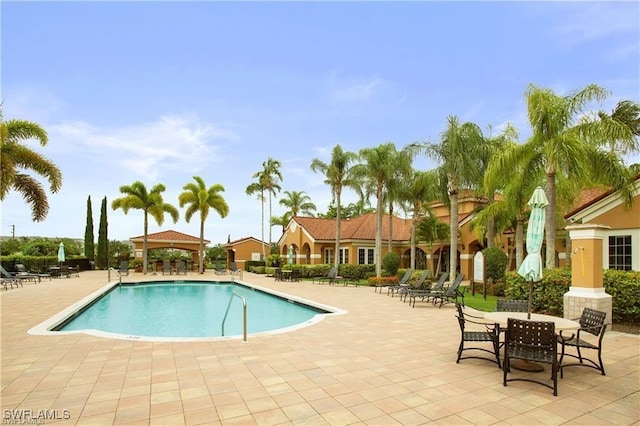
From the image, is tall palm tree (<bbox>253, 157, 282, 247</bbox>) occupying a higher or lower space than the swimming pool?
higher

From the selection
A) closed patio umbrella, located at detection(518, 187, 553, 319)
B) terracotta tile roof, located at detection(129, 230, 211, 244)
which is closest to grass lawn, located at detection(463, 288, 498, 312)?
closed patio umbrella, located at detection(518, 187, 553, 319)

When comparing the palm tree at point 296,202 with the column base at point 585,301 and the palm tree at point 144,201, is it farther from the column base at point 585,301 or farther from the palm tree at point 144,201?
the column base at point 585,301

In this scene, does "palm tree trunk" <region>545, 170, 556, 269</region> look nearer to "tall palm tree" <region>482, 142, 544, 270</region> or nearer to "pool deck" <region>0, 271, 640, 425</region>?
"tall palm tree" <region>482, 142, 544, 270</region>

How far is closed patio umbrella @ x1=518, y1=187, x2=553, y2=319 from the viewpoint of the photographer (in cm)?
711

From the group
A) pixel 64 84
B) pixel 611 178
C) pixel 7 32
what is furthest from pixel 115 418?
pixel 611 178

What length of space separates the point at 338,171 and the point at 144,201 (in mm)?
15724

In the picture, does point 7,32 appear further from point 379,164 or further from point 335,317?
point 379,164

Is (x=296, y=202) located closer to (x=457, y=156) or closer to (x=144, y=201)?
(x=144, y=201)

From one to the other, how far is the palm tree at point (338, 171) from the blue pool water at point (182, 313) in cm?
917

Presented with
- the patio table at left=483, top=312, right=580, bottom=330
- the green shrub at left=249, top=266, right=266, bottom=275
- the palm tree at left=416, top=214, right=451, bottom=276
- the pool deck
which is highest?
the palm tree at left=416, top=214, right=451, bottom=276

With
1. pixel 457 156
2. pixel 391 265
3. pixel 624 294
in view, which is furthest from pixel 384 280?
pixel 624 294

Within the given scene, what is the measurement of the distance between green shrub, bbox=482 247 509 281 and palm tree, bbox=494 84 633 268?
5473mm

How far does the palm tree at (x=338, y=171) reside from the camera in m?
27.3

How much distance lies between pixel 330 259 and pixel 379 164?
13.6 meters
